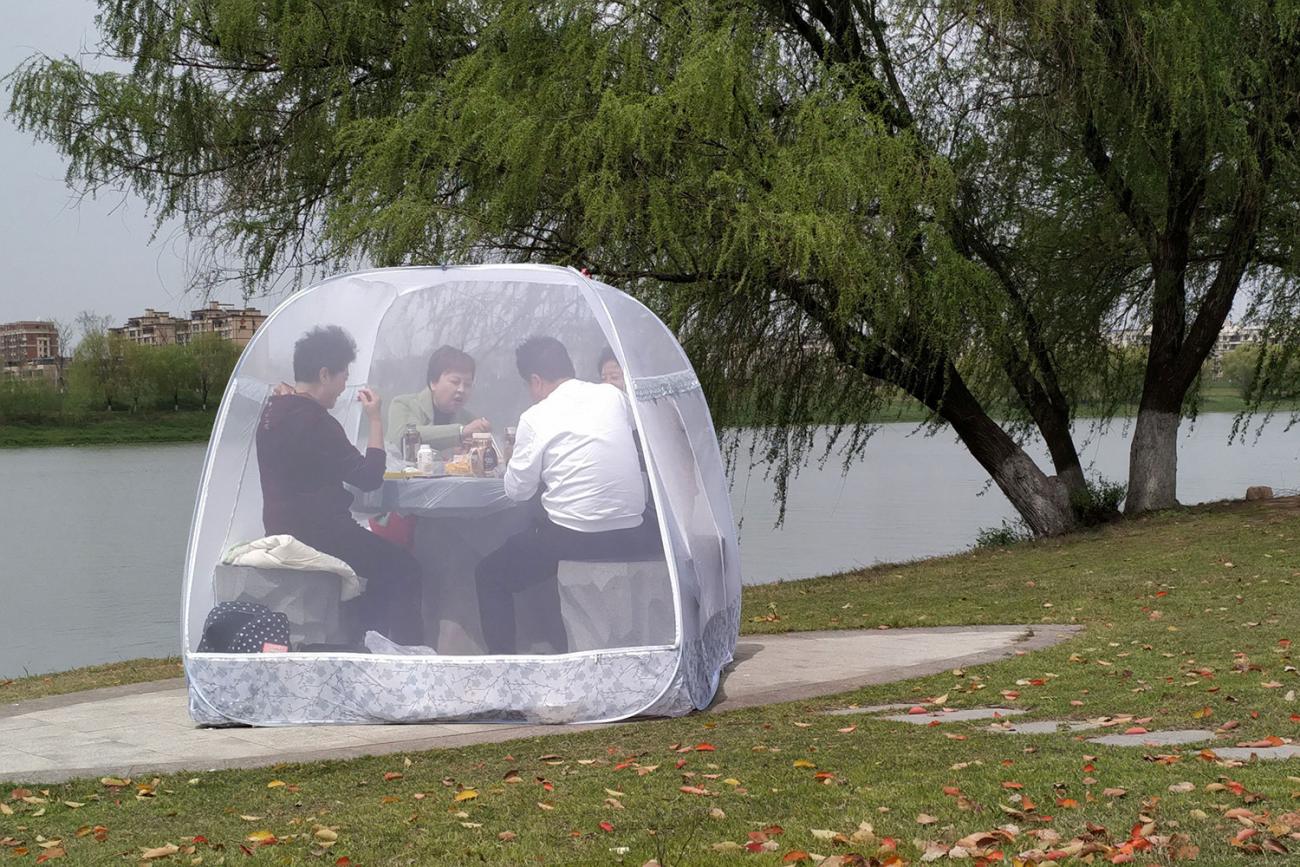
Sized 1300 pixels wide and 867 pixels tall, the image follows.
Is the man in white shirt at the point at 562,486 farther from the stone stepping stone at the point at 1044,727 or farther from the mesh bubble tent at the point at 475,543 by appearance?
the stone stepping stone at the point at 1044,727

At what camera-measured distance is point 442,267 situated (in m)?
7.42

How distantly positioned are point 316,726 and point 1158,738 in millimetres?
3663

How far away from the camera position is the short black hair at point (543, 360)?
697 cm

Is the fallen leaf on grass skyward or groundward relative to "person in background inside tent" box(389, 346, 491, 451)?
groundward

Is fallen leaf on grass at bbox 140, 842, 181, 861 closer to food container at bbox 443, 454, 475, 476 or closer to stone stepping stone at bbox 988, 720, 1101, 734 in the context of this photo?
food container at bbox 443, 454, 475, 476

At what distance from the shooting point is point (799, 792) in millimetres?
4652

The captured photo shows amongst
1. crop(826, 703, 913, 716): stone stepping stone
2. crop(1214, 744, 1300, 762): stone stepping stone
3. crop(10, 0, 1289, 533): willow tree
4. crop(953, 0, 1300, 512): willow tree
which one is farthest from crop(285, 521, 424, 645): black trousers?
crop(953, 0, 1300, 512): willow tree

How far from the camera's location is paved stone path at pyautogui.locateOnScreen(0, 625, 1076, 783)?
5957 mm

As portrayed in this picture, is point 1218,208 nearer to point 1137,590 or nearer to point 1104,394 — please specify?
point 1104,394

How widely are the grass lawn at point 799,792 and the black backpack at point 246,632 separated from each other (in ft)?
4.20

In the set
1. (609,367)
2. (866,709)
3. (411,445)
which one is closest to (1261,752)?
(866,709)

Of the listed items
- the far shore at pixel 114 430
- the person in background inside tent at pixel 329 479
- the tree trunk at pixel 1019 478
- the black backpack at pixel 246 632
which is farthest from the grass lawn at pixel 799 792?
the far shore at pixel 114 430

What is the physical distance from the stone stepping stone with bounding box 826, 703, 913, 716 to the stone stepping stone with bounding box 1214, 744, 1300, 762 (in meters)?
1.65

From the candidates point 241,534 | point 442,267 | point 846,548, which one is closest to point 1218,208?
point 846,548
